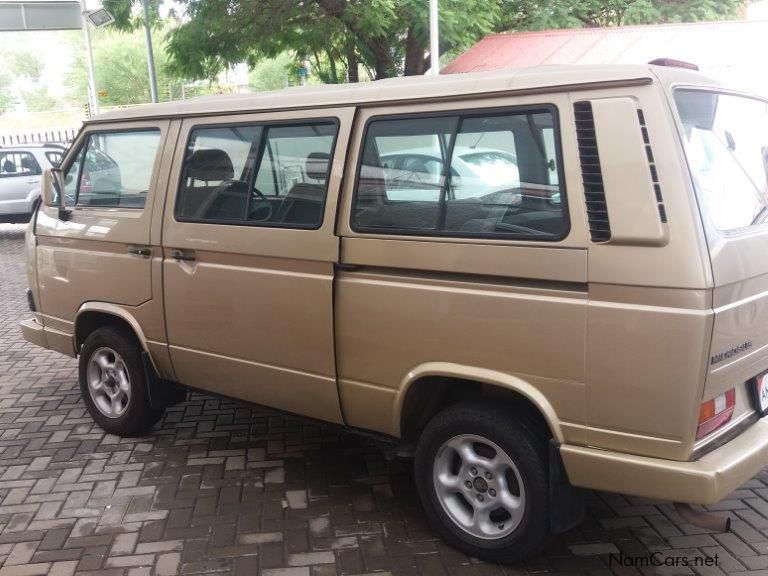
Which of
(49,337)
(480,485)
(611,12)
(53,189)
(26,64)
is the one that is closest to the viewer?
(480,485)

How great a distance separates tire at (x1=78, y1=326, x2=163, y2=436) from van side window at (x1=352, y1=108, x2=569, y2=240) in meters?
1.97

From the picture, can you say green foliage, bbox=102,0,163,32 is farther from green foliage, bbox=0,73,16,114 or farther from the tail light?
green foliage, bbox=0,73,16,114

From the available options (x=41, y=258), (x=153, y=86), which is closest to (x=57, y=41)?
(x=153, y=86)

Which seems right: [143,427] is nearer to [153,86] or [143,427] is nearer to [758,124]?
[758,124]

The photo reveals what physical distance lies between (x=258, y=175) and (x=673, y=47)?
8.49 metres

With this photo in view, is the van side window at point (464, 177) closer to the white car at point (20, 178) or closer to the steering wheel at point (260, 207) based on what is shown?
the steering wheel at point (260, 207)

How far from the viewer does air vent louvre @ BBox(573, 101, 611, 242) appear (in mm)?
2633

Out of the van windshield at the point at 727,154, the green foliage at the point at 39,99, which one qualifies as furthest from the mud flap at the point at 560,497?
the green foliage at the point at 39,99

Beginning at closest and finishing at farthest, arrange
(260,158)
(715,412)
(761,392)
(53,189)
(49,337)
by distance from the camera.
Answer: (715,412) < (761,392) < (260,158) < (53,189) < (49,337)

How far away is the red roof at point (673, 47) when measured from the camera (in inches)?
397

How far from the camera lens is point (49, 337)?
4957mm

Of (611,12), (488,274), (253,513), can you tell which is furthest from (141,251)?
(611,12)

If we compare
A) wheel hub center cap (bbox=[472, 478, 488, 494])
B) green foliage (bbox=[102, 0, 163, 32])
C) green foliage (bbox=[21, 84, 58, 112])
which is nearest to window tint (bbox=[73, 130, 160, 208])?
wheel hub center cap (bbox=[472, 478, 488, 494])

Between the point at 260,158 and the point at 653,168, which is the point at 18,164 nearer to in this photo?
the point at 260,158
